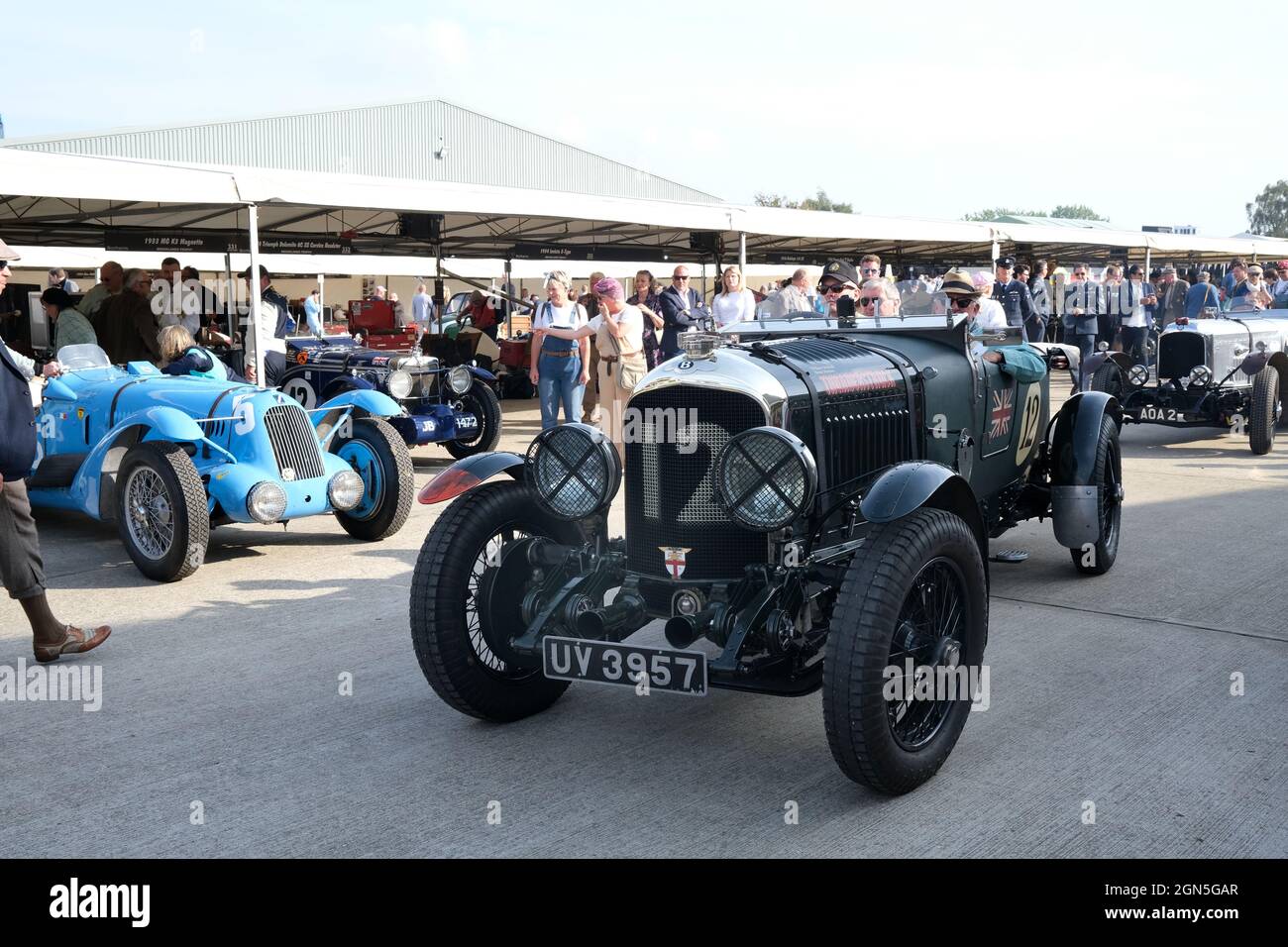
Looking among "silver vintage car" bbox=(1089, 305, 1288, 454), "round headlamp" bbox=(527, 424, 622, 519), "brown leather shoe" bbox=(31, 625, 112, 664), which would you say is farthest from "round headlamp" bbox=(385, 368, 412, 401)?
"round headlamp" bbox=(527, 424, 622, 519)

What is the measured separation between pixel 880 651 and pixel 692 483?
939mm

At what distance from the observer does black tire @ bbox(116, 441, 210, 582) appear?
623cm

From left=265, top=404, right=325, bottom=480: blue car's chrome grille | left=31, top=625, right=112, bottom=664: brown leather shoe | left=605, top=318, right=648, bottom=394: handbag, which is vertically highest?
left=605, top=318, right=648, bottom=394: handbag

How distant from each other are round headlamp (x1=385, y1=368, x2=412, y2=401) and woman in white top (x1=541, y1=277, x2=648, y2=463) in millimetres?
2118

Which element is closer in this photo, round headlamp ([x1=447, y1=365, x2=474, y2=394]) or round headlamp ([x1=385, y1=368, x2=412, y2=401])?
round headlamp ([x1=385, y1=368, x2=412, y2=401])

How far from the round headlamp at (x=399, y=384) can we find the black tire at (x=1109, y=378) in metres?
6.37

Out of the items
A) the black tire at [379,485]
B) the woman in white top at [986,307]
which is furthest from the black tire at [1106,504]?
the black tire at [379,485]

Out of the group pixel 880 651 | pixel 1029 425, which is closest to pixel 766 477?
pixel 880 651

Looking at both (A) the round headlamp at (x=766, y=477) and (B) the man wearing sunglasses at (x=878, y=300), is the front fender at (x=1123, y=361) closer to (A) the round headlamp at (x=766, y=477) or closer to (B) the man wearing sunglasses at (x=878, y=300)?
(B) the man wearing sunglasses at (x=878, y=300)

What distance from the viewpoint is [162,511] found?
6.44 meters

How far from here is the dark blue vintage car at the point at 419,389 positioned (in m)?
10.8

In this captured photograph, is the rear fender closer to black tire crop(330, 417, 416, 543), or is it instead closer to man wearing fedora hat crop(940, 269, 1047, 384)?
Answer: man wearing fedora hat crop(940, 269, 1047, 384)

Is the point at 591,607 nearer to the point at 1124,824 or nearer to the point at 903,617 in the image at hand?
the point at 903,617

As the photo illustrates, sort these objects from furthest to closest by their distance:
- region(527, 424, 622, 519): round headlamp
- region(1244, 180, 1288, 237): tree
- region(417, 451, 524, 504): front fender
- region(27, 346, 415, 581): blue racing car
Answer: region(1244, 180, 1288, 237): tree < region(27, 346, 415, 581): blue racing car < region(417, 451, 524, 504): front fender < region(527, 424, 622, 519): round headlamp
